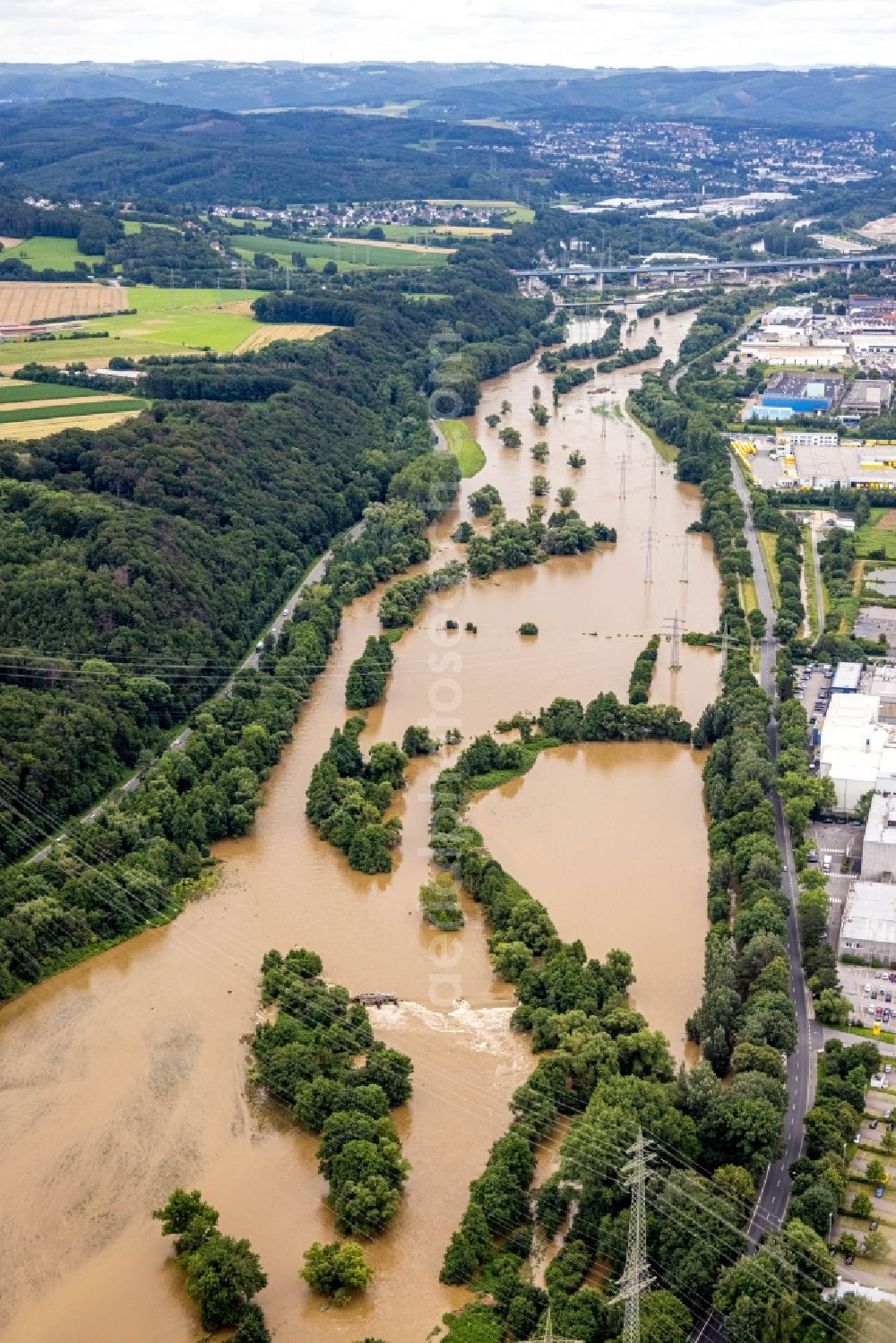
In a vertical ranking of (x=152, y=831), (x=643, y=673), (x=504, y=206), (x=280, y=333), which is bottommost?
(x=643, y=673)

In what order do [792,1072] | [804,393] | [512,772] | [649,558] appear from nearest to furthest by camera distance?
[792,1072] → [512,772] → [649,558] → [804,393]

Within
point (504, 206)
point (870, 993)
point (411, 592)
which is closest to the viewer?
point (870, 993)

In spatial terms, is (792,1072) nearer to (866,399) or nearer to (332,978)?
(332,978)

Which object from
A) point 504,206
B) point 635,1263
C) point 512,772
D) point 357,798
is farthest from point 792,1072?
point 504,206

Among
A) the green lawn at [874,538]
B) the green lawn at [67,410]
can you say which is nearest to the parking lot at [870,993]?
the green lawn at [874,538]

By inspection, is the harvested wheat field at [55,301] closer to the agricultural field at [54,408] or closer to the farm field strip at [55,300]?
the farm field strip at [55,300]

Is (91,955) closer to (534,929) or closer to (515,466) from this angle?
(534,929)
